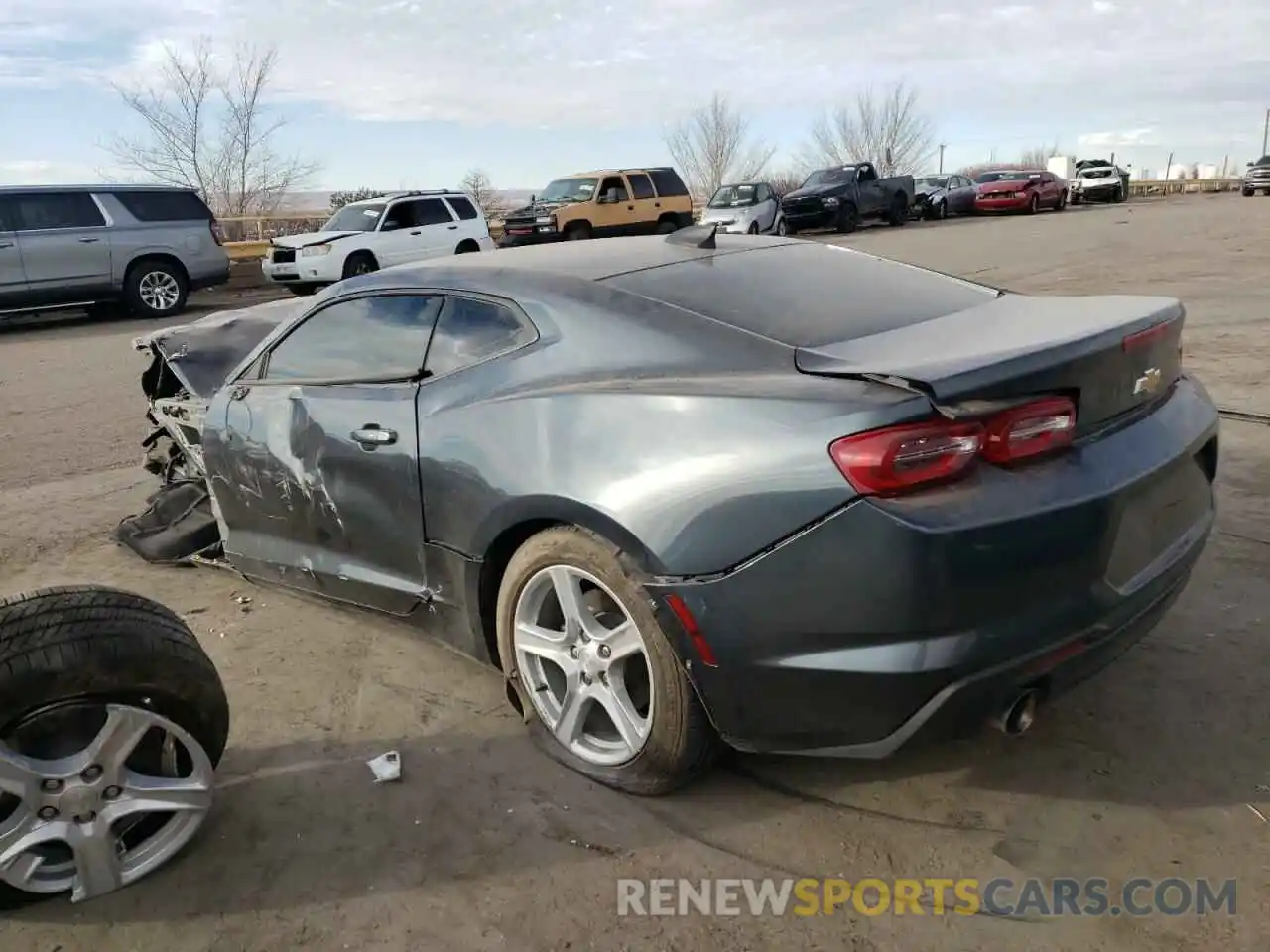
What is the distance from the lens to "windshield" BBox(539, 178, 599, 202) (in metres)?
24.2

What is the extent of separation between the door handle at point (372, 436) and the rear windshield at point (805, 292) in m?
0.90

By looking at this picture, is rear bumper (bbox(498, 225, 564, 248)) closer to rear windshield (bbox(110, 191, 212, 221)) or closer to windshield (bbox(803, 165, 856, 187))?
rear windshield (bbox(110, 191, 212, 221))

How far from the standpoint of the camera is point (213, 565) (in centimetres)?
474

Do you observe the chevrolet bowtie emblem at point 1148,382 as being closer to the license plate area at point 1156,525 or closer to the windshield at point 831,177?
the license plate area at point 1156,525

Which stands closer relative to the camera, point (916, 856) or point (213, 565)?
point (916, 856)

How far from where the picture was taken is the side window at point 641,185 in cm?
2488

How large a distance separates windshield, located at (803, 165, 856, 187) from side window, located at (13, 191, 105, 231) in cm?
2111

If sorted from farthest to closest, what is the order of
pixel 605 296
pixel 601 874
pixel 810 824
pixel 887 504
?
1. pixel 605 296
2. pixel 810 824
3. pixel 601 874
4. pixel 887 504

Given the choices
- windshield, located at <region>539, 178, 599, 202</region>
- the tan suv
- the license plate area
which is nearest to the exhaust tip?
the license plate area

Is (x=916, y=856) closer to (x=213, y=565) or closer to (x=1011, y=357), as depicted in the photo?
(x=1011, y=357)

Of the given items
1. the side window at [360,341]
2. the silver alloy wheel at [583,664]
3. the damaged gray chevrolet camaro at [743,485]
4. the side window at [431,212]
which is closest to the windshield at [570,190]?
the side window at [431,212]

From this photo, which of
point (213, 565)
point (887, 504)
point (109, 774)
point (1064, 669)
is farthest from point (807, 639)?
point (213, 565)

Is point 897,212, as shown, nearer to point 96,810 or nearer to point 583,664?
point 583,664

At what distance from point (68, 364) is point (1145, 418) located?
11.4 meters
